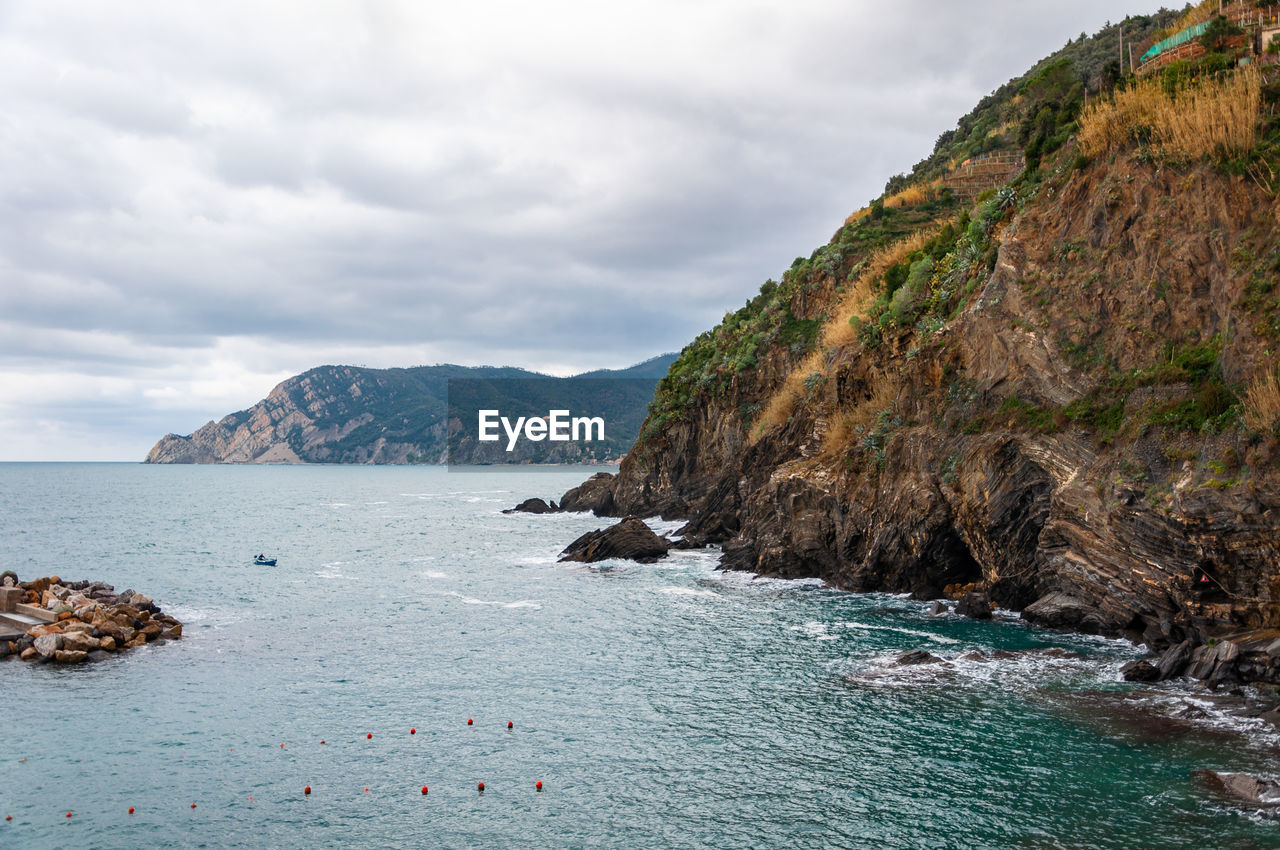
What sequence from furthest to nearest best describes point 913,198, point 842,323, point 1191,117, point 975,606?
1. point 913,198
2. point 842,323
3. point 975,606
4. point 1191,117

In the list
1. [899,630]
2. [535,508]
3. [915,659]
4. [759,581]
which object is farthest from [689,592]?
[535,508]

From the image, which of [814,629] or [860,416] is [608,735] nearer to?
[814,629]

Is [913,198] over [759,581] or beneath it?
over

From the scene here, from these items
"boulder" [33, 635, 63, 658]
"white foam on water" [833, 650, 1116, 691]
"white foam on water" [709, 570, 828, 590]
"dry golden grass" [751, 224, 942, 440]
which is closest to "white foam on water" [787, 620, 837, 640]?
"white foam on water" [833, 650, 1116, 691]

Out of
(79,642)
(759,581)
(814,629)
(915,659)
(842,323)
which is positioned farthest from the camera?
(842,323)

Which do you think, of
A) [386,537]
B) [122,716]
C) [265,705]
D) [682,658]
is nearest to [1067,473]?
A: [682,658]

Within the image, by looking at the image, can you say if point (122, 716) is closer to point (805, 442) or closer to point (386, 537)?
point (805, 442)

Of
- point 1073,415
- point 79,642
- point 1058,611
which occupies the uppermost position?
point 1073,415
